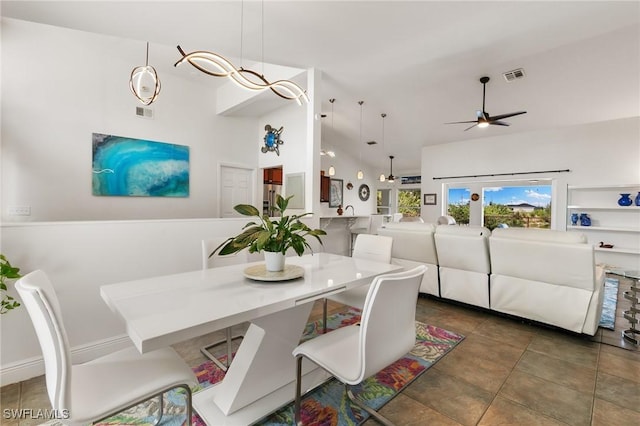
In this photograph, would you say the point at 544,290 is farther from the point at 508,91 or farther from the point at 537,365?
the point at 508,91

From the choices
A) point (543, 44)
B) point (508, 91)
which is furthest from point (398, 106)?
point (543, 44)

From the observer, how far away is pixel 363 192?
9.41 meters

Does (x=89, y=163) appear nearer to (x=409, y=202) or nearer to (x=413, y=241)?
(x=413, y=241)

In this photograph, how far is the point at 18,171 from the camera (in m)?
3.40

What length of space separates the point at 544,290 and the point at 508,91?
11.9 feet

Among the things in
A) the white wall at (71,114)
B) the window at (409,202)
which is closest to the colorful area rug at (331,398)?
the white wall at (71,114)

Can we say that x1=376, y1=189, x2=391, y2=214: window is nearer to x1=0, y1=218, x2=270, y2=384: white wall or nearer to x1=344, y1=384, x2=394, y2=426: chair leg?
x1=0, y1=218, x2=270, y2=384: white wall

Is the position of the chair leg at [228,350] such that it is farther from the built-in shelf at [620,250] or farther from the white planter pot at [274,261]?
the built-in shelf at [620,250]

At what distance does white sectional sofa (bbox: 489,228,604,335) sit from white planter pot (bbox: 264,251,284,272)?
235 cm

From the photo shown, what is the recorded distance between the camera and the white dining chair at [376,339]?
1.21 m

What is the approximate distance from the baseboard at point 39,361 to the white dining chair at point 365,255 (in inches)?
71.6

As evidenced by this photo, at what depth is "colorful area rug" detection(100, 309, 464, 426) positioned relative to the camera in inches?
63.4

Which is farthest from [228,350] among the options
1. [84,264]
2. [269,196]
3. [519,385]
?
[269,196]

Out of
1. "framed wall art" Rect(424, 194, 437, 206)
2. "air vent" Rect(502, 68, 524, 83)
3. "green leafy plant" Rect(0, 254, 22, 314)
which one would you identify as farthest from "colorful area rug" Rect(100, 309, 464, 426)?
"framed wall art" Rect(424, 194, 437, 206)
